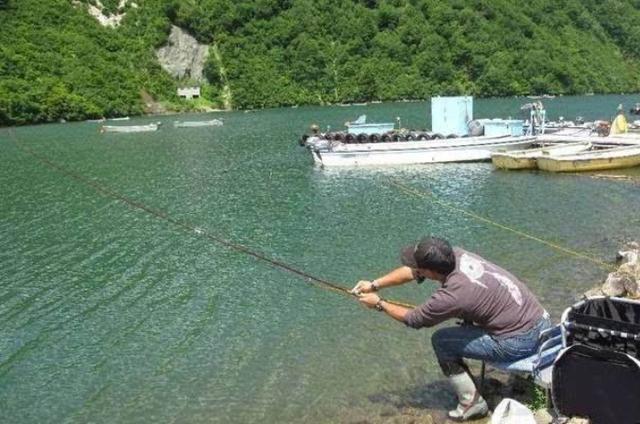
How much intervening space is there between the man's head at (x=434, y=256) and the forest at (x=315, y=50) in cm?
12274

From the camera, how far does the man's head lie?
24.1 ft

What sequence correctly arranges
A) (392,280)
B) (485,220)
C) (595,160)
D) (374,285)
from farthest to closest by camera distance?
(595,160), (485,220), (374,285), (392,280)

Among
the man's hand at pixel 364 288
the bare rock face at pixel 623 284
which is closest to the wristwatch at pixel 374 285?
the man's hand at pixel 364 288

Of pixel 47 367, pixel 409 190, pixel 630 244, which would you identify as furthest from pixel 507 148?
pixel 47 367

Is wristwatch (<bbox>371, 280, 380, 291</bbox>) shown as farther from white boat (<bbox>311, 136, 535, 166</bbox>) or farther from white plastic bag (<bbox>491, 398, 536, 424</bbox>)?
white boat (<bbox>311, 136, 535, 166</bbox>)

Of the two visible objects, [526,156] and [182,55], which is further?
[182,55]

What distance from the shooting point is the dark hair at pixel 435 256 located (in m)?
7.34

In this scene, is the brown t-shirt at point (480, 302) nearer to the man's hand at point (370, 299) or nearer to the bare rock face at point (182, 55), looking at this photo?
the man's hand at point (370, 299)

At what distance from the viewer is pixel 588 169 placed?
3475 cm

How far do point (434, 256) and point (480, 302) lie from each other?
777 mm

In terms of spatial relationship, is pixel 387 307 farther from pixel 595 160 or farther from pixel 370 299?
pixel 595 160

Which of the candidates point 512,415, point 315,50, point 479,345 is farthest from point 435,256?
point 315,50

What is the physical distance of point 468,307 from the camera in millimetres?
7516

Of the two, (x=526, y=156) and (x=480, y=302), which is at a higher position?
(x=480, y=302)
